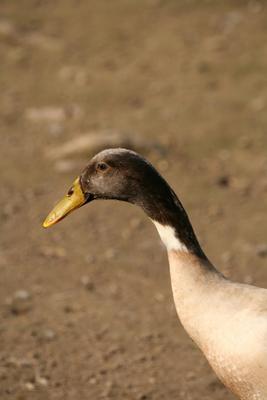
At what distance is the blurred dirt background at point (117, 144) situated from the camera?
7.00 metres

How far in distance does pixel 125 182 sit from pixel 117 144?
487cm

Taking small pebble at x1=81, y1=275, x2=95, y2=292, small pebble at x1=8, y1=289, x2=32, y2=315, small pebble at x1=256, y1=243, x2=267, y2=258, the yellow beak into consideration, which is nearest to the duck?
the yellow beak

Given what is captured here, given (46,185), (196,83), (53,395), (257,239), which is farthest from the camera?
(196,83)

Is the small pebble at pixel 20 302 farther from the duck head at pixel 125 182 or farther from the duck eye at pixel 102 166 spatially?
the duck eye at pixel 102 166

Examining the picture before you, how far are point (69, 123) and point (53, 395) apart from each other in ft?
17.7

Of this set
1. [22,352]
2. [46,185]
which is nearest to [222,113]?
[46,185]

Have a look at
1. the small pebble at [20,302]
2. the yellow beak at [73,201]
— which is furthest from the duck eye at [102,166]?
the small pebble at [20,302]

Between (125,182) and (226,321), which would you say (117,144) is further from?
(226,321)

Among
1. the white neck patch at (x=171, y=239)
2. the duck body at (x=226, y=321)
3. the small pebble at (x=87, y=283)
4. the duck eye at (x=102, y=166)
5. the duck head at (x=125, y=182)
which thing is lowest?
the duck body at (x=226, y=321)

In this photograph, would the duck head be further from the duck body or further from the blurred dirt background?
the blurred dirt background

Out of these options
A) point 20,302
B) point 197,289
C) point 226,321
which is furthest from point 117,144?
point 226,321

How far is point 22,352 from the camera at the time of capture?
7.01 m

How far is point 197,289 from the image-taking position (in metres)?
5.29

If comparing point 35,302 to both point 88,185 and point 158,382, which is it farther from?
point 88,185
